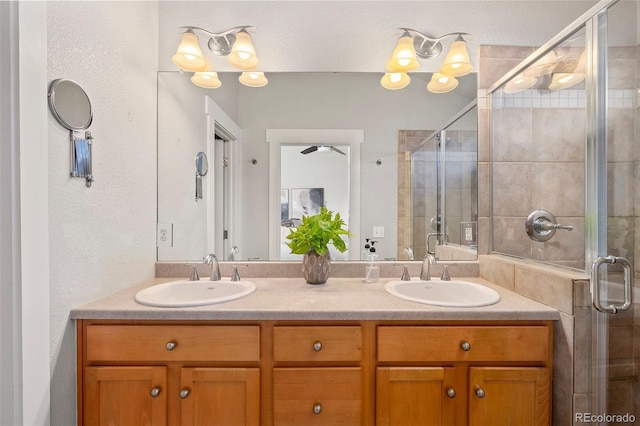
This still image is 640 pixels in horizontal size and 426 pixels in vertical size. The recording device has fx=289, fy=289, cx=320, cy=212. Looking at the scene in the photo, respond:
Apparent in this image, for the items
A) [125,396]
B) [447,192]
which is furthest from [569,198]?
[125,396]

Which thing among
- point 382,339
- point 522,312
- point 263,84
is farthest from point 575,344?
point 263,84

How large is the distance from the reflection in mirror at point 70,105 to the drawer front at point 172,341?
770 mm

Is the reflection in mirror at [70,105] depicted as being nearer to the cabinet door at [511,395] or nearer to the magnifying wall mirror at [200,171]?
the magnifying wall mirror at [200,171]

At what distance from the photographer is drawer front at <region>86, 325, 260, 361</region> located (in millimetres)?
1074

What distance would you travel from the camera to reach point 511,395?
3.53ft

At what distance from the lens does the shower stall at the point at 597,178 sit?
43.2 inches

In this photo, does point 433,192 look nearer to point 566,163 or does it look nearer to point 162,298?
point 566,163

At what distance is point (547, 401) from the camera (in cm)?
107

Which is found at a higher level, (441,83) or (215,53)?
(215,53)

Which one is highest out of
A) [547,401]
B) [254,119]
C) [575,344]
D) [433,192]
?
[254,119]

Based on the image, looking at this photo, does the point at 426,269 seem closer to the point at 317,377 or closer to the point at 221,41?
the point at 317,377

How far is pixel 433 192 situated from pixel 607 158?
0.73 meters
